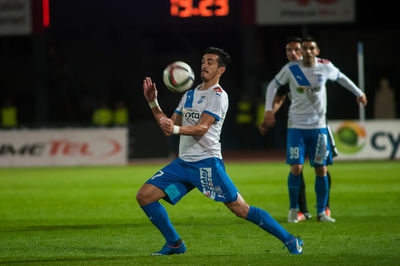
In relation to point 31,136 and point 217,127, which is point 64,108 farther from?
point 217,127

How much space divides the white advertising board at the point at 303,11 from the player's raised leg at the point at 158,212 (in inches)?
661

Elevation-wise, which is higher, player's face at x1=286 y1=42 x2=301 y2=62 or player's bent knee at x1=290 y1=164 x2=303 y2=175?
player's face at x1=286 y1=42 x2=301 y2=62

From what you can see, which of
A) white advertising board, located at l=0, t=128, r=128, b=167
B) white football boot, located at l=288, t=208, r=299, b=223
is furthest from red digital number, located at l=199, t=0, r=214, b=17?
white football boot, located at l=288, t=208, r=299, b=223

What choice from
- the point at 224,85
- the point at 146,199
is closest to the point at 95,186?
the point at 146,199

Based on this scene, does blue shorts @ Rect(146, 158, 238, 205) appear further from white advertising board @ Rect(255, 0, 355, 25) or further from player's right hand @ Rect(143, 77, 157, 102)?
white advertising board @ Rect(255, 0, 355, 25)

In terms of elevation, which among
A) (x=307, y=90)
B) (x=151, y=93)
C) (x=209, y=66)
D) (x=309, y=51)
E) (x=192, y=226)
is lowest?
(x=192, y=226)

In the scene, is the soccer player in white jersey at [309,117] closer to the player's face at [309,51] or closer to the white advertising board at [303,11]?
the player's face at [309,51]

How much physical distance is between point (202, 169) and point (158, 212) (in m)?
0.57

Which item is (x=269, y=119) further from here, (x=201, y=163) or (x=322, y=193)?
(x=201, y=163)

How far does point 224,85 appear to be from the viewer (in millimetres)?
29281

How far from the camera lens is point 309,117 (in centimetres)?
888

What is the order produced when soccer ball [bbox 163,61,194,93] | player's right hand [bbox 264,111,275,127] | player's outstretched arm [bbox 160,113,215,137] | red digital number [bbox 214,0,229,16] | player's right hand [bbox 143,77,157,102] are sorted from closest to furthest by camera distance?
1. player's outstretched arm [bbox 160,113,215,137]
2. player's right hand [bbox 143,77,157,102]
3. soccer ball [bbox 163,61,194,93]
4. player's right hand [bbox 264,111,275,127]
5. red digital number [bbox 214,0,229,16]

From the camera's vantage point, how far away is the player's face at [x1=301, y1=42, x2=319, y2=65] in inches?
345

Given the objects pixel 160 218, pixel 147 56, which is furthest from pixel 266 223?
pixel 147 56
